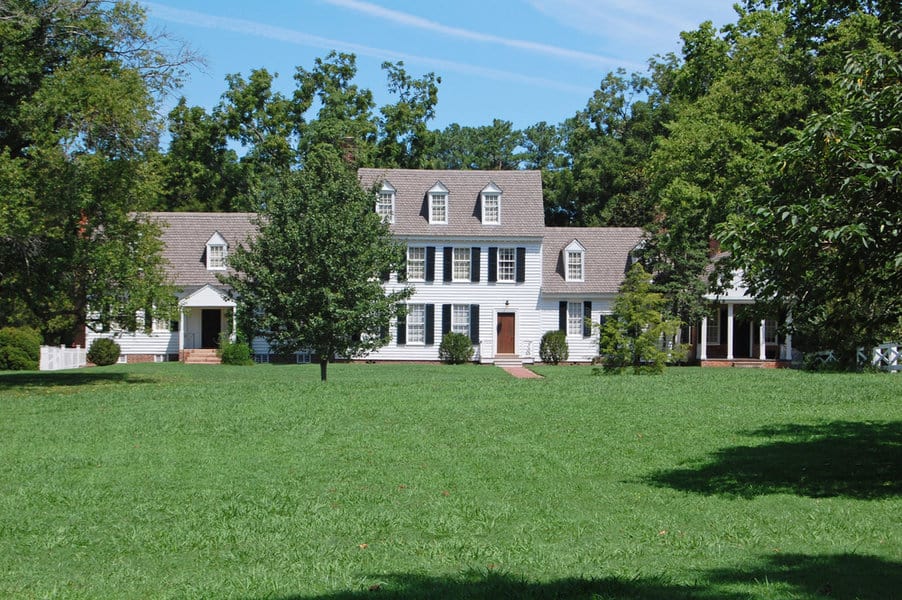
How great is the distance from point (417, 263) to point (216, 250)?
929 centimetres

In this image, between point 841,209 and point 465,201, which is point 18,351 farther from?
point 841,209

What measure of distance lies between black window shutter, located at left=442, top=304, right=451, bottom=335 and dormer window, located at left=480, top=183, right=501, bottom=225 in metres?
4.08

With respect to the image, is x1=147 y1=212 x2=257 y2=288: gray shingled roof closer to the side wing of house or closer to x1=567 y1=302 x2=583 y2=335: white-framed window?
the side wing of house

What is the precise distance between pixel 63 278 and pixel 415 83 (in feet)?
109

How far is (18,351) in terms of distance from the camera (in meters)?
37.8

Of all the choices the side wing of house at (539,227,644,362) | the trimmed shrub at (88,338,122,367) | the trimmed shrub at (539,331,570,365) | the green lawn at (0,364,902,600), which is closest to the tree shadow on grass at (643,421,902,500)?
the green lawn at (0,364,902,600)

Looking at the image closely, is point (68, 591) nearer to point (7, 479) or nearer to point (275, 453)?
point (7, 479)

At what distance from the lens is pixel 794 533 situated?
855 cm

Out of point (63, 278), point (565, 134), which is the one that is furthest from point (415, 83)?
point (63, 278)

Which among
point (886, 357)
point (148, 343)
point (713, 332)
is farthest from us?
point (713, 332)

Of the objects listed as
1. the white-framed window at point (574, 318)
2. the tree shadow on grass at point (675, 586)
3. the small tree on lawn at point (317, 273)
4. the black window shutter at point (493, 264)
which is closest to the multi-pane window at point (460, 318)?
the black window shutter at point (493, 264)

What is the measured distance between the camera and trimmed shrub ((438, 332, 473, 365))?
4100 centimetres

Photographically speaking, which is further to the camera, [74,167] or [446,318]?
[446,318]

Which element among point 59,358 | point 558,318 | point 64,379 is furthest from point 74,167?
point 558,318
